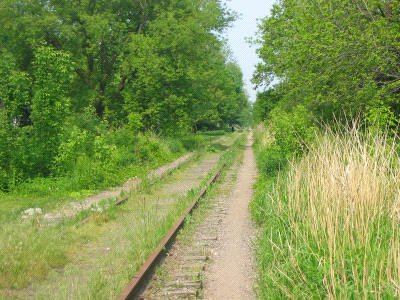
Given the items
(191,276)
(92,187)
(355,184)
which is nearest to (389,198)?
(355,184)

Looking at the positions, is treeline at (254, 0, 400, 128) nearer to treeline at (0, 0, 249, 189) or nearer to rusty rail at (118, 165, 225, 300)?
rusty rail at (118, 165, 225, 300)

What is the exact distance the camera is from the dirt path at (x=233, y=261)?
624cm

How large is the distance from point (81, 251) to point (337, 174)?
14.2ft

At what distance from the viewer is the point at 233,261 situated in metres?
7.57

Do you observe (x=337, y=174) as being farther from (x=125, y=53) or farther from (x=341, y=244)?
(x=125, y=53)

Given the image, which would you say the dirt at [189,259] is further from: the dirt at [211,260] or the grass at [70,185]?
the grass at [70,185]

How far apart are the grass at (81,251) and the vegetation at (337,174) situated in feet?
6.31

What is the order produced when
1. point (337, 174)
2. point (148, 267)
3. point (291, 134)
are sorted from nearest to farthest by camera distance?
point (148, 267)
point (337, 174)
point (291, 134)

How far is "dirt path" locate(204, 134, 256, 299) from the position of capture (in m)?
6.24

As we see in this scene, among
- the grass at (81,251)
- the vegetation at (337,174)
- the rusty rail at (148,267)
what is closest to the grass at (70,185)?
the grass at (81,251)

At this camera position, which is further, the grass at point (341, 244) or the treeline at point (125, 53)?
the treeline at point (125, 53)

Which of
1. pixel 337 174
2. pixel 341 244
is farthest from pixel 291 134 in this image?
pixel 341 244

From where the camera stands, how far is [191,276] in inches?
265

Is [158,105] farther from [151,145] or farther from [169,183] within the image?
[169,183]
